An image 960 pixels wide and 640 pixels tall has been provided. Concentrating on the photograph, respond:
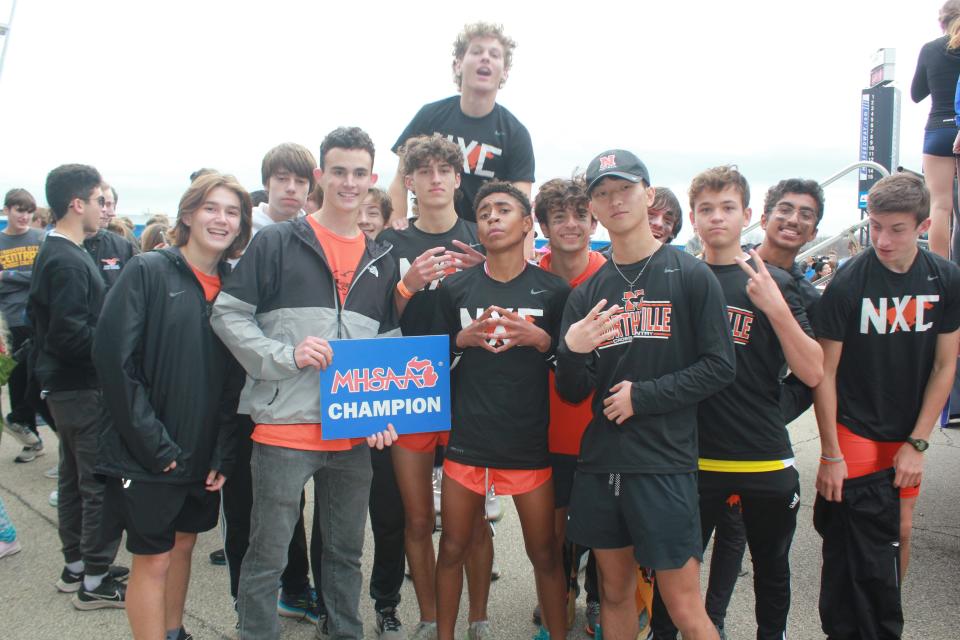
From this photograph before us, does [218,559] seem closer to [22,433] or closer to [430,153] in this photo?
[430,153]

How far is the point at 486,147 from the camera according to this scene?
3.84 meters

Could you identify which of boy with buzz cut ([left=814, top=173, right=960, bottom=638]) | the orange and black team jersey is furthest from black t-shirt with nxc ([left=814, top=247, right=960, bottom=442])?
the orange and black team jersey

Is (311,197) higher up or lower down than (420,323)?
higher up

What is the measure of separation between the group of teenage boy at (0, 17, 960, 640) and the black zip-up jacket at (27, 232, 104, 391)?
1009 millimetres

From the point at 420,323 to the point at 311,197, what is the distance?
1784 millimetres

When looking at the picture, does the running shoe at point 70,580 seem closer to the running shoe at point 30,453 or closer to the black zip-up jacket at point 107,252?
the black zip-up jacket at point 107,252

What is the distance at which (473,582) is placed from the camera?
3.14 m

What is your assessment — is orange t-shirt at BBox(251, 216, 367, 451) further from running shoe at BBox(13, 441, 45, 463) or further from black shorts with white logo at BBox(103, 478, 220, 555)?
running shoe at BBox(13, 441, 45, 463)

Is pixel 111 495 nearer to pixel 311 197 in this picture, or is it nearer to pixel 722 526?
pixel 311 197

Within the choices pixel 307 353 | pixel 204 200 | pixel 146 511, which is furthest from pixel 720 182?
pixel 146 511

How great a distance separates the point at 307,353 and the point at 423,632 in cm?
164

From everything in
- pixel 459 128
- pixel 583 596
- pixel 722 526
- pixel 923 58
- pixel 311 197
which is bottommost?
pixel 583 596

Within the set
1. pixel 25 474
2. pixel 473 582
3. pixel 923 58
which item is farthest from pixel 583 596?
pixel 25 474

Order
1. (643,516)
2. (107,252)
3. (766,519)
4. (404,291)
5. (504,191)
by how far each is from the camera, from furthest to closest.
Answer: (107,252) < (504,191) < (404,291) < (766,519) < (643,516)
